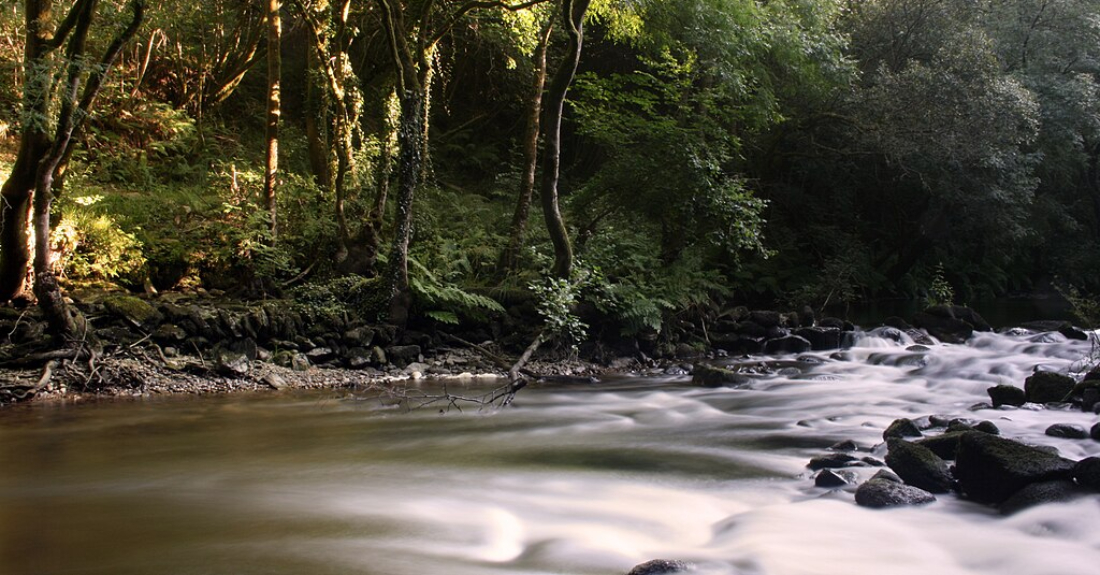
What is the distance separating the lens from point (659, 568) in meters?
4.84

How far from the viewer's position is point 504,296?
14016 mm

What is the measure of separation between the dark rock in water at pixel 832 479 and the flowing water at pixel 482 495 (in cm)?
11

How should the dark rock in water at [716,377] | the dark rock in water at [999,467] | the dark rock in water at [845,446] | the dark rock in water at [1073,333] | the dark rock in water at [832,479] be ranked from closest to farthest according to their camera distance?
the dark rock in water at [999,467], the dark rock in water at [832,479], the dark rock in water at [845,446], the dark rock in water at [716,377], the dark rock in water at [1073,333]

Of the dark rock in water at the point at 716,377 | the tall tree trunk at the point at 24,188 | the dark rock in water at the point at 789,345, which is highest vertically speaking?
the tall tree trunk at the point at 24,188

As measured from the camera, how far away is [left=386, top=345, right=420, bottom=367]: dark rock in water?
41.2 feet

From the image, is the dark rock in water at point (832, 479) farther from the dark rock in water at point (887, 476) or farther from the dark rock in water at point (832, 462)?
the dark rock in water at point (832, 462)

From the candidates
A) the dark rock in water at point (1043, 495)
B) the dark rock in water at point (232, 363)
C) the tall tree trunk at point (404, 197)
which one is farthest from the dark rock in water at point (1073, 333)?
the dark rock in water at point (232, 363)

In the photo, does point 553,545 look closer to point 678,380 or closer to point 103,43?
point 678,380

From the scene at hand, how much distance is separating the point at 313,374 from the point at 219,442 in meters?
3.48

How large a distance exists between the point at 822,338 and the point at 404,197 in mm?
8913

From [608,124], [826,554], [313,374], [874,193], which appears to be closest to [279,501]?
[826,554]

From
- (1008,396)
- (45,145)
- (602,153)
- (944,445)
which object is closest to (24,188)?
(45,145)

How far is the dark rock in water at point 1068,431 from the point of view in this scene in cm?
802

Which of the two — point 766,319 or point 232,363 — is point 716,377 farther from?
point 232,363
